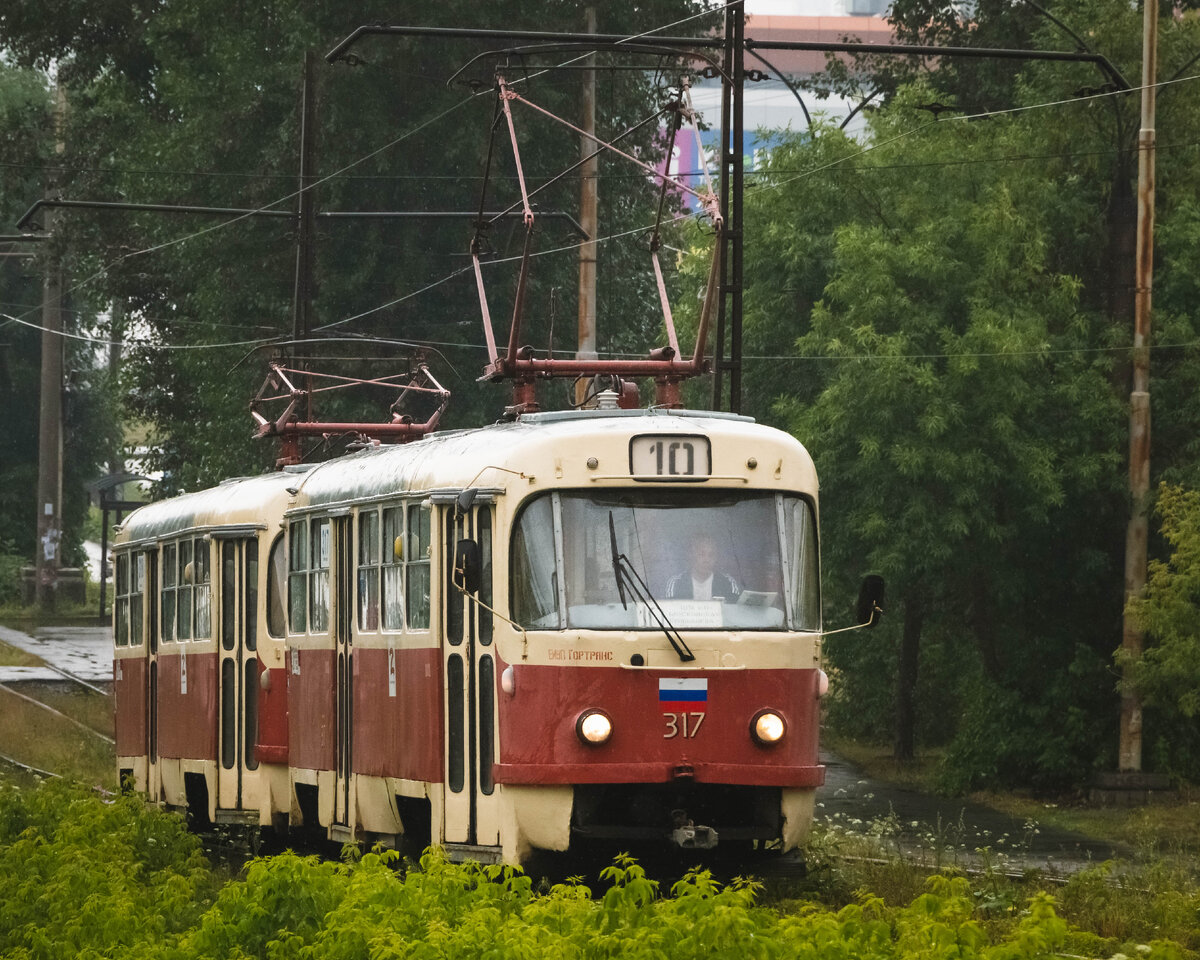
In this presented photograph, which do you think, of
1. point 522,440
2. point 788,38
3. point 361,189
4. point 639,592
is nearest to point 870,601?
point 639,592

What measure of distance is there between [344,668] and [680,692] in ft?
13.5

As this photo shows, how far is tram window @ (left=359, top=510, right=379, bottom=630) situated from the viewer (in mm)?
15672

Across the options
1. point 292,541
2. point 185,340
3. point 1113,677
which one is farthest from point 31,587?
point 292,541

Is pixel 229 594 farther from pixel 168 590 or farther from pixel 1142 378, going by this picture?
pixel 1142 378

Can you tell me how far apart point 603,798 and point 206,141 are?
29.2 m

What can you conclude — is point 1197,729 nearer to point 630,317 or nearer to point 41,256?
point 630,317

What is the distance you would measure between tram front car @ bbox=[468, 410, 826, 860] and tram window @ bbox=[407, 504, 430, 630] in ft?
3.02

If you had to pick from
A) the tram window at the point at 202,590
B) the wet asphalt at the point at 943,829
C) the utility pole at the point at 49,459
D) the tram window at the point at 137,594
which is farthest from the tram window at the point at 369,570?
the utility pole at the point at 49,459

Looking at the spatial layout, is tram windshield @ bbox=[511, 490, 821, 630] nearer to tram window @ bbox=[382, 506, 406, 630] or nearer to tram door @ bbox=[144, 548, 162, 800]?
tram window @ bbox=[382, 506, 406, 630]

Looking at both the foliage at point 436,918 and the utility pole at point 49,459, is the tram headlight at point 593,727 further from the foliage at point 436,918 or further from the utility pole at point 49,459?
the utility pole at point 49,459

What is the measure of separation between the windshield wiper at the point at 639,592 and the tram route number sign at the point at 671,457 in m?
0.41

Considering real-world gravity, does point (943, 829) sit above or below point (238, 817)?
below

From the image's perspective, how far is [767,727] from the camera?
43.2 ft

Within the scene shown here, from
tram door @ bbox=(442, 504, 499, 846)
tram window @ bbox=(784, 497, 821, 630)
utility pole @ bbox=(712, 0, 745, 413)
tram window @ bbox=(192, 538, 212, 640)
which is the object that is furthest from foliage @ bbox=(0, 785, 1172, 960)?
utility pole @ bbox=(712, 0, 745, 413)
